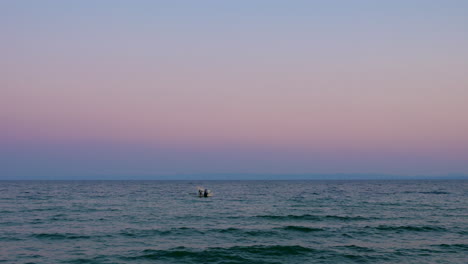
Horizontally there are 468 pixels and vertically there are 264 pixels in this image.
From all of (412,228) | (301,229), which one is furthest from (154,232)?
(412,228)

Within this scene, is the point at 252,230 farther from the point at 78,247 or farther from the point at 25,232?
the point at 25,232

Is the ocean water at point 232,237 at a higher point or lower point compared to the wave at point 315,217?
lower

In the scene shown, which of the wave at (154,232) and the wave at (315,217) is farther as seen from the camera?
the wave at (315,217)

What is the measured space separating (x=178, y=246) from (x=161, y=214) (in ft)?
60.6

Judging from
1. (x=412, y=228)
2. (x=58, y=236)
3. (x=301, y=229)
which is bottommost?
(x=58, y=236)

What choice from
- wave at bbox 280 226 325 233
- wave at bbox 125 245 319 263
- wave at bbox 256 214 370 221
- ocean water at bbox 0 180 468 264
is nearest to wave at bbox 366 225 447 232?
ocean water at bbox 0 180 468 264

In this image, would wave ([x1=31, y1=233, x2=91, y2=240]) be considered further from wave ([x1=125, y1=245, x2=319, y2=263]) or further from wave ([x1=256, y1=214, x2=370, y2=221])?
wave ([x1=256, y1=214, x2=370, y2=221])

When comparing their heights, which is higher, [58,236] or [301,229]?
[301,229]

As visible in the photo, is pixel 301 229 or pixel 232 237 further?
pixel 301 229

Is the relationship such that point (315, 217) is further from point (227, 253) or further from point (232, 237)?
point (227, 253)

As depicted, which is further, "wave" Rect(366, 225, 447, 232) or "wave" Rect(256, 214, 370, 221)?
"wave" Rect(256, 214, 370, 221)

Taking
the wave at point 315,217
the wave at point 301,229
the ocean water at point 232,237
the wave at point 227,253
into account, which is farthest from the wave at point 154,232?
the wave at point 315,217

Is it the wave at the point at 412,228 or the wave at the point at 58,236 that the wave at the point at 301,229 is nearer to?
the wave at the point at 412,228

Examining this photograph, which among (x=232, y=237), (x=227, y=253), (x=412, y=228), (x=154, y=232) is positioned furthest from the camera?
(x=412, y=228)
